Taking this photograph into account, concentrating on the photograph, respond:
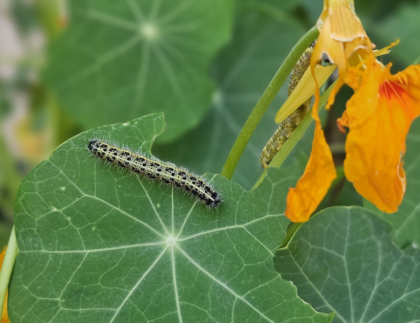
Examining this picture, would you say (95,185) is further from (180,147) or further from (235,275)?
(180,147)

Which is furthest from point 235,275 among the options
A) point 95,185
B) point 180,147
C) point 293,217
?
point 180,147

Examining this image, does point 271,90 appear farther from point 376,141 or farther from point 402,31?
point 402,31

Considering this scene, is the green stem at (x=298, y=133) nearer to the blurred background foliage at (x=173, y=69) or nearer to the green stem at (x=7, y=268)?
the green stem at (x=7, y=268)

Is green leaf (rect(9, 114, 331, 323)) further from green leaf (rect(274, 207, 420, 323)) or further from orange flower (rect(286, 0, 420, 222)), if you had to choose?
orange flower (rect(286, 0, 420, 222))

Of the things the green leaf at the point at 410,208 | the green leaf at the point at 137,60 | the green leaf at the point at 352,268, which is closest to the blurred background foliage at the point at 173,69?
the green leaf at the point at 137,60

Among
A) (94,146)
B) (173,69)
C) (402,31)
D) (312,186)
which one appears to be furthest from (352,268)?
(402,31)

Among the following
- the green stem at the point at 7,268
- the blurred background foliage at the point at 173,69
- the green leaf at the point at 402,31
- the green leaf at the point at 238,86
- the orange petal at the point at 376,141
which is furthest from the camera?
the green leaf at the point at 402,31
